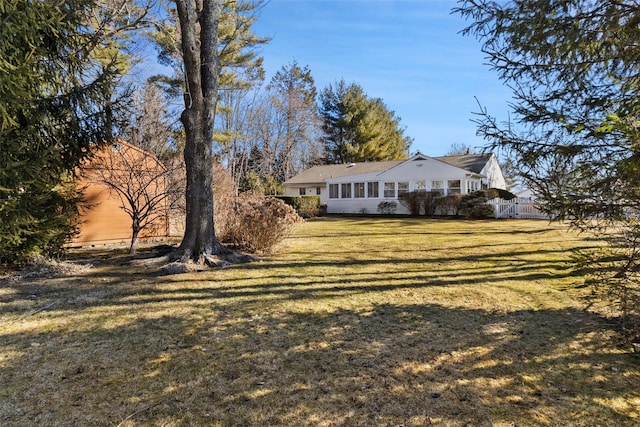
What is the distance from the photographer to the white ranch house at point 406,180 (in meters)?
21.7

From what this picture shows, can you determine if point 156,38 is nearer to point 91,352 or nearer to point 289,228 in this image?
point 289,228

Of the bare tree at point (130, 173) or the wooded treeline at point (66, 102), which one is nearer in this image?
the wooded treeline at point (66, 102)

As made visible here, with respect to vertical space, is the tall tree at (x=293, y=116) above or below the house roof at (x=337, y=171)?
Answer: above

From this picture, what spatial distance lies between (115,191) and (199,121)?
15.3 feet

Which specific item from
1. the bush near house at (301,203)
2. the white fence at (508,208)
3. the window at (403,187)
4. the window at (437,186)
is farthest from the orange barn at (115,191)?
the white fence at (508,208)

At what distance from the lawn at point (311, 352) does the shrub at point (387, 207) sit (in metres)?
17.0

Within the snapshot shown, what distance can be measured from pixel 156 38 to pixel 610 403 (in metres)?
20.0

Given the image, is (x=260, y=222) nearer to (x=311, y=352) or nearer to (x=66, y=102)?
(x=66, y=102)

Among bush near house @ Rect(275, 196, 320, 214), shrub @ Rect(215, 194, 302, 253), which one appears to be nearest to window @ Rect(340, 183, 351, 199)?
bush near house @ Rect(275, 196, 320, 214)

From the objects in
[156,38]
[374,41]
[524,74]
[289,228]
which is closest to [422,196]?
[374,41]

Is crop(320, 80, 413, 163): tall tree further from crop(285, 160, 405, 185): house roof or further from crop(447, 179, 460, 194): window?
crop(447, 179, 460, 194): window

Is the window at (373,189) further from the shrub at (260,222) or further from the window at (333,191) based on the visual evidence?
the shrub at (260,222)

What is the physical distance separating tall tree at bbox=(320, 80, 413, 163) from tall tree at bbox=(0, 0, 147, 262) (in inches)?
1103

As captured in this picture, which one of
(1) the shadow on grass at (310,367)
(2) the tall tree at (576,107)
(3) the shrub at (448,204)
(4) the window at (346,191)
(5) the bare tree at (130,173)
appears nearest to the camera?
(1) the shadow on grass at (310,367)
